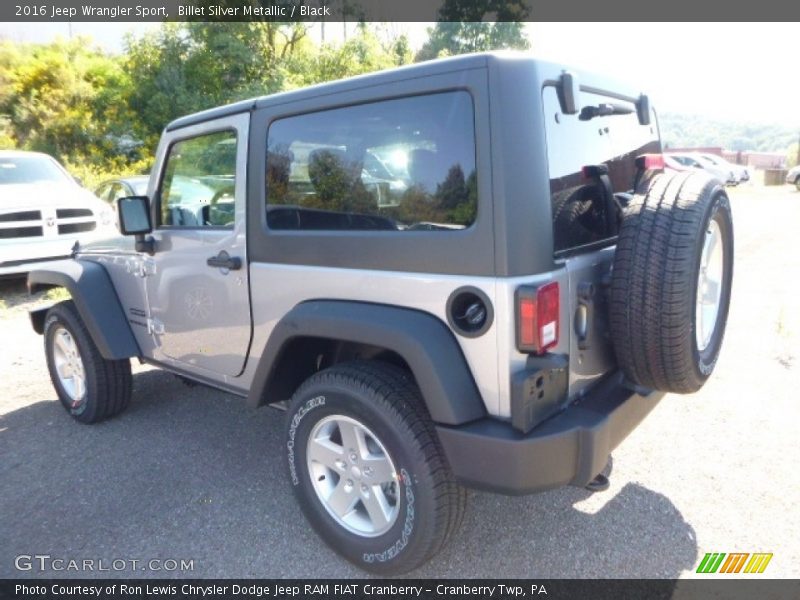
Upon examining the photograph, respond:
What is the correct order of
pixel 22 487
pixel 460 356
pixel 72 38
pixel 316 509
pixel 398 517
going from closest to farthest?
pixel 460 356
pixel 398 517
pixel 316 509
pixel 22 487
pixel 72 38

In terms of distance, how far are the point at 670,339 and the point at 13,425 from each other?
4.18m

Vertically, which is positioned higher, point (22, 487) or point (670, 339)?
point (670, 339)

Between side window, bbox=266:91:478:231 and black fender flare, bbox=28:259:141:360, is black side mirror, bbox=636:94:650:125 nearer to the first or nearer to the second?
side window, bbox=266:91:478:231

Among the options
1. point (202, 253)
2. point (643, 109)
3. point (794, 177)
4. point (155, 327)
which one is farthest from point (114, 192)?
point (794, 177)

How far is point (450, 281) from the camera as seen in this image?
→ 82.6 inches

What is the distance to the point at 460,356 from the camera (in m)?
2.11

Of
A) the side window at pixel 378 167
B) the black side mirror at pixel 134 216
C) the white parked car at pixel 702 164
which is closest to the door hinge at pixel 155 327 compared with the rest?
the black side mirror at pixel 134 216

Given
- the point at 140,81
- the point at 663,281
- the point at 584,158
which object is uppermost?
the point at 140,81

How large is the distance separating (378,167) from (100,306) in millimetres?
2296

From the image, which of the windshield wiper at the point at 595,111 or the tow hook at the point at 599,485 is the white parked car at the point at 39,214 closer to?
the windshield wiper at the point at 595,111

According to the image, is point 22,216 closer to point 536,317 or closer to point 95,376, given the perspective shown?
point 95,376

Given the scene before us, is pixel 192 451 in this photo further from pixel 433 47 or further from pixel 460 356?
pixel 433 47

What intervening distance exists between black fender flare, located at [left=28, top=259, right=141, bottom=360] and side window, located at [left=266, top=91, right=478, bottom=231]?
1590 millimetres

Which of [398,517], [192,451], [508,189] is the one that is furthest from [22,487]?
[508,189]
